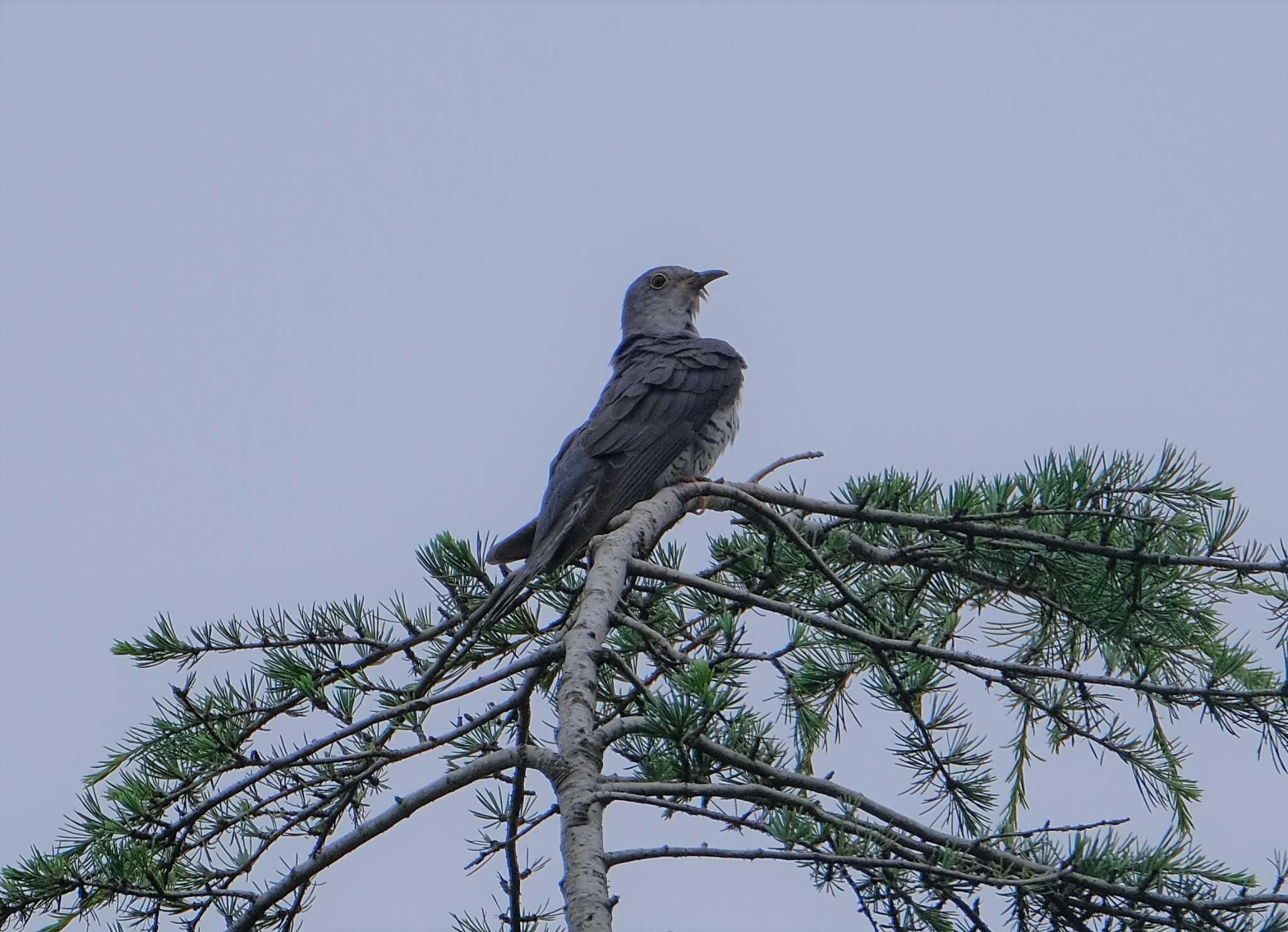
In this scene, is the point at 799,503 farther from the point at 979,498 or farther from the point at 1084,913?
the point at 1084,913

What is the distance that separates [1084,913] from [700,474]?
3395 mm

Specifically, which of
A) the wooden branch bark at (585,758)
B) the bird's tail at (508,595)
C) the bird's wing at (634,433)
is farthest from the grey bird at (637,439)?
the wooden branch bark at (585,758)

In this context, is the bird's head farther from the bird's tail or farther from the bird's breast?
the bird's tail

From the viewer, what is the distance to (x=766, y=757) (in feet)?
8.54

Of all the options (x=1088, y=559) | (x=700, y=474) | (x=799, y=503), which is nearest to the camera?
(x=1088, y=559)

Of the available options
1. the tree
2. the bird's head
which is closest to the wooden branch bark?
the tree

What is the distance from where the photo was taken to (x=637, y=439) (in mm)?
5316

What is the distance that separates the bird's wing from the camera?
15.4 feet

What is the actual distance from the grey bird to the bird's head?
29.8 inches

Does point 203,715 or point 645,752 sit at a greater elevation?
point 203,715

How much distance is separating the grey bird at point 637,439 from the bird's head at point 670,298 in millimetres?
758

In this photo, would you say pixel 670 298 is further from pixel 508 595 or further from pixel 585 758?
pixel 585 758

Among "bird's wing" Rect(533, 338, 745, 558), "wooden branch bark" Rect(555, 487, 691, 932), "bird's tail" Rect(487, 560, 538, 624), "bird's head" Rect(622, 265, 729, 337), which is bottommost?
"wooden branch bark" Rect(555, 487, 691, 932)

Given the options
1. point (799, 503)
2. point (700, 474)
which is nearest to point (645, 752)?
point (799, 503)
